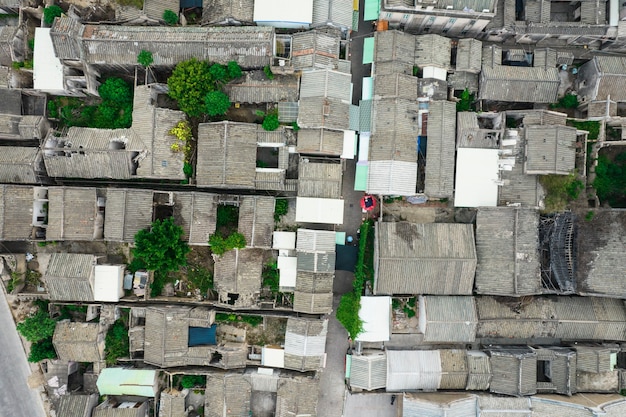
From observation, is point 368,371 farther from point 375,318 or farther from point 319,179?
point 319,179

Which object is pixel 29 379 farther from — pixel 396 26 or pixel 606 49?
pixel 606 49

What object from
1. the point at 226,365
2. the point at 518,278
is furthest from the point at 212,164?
the point at 518,278

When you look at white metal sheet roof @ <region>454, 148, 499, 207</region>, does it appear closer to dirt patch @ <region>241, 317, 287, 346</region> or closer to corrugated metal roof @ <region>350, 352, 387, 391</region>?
corrugated metal roof @ <region>350, 352, 387, 391</region>

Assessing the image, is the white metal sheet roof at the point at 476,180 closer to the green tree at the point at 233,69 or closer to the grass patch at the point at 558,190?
the grass patch at the point at 558,190

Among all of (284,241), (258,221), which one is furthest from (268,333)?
(258,221)

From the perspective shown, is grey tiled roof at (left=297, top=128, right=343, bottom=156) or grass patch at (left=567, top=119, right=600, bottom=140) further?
grass patch at (left=567, top=119, right=600, bottom=140)

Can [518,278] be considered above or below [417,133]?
below

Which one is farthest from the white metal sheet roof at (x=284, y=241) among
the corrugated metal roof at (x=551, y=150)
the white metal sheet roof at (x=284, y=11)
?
the corrugated metal roof at (x=551, y=150)

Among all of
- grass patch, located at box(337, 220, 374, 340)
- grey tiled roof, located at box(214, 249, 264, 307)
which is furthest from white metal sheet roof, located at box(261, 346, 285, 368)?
grass patch, located at box(337, 220, 374, 340)
